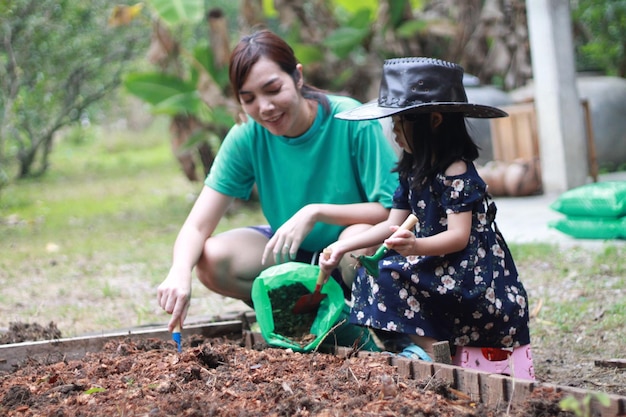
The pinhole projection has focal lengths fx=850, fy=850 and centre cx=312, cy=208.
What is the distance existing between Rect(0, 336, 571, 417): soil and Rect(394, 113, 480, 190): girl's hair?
59cm

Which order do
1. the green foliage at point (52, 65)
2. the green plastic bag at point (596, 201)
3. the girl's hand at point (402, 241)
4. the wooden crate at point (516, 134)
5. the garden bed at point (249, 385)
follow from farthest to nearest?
1. the green foliage at point (52, 65)
2. the wooden crate at point (516, 134)
3. the green plastic bag at point (596, 201)
4. the girl's hand at point (402, 241)
5. the garden bed at point (249, 385)

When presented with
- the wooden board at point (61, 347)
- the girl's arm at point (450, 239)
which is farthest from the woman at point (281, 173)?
the girl's arm at point (450, 239)

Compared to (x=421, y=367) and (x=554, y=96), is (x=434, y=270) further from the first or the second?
(x=554, y=96)

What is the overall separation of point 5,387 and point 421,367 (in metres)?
1.23

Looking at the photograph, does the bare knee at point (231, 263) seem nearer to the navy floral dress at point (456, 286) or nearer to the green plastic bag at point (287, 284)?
the green plastic bag at point (287, 284)

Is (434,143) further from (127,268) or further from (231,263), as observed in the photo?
(127,268)

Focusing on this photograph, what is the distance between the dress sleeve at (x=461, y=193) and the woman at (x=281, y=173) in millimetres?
507

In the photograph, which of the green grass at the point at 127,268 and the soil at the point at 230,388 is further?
the green grass at the point at 127,268

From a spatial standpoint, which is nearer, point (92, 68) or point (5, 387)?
point (5, 387)

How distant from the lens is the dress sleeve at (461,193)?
8.26 ft

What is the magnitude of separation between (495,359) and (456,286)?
0.31 m

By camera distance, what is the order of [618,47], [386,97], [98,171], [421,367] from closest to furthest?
[421,367] < [386,97] < [618,47] < [98,171]

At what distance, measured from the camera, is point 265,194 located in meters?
3.37

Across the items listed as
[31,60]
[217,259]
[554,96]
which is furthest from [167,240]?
[31,60]
